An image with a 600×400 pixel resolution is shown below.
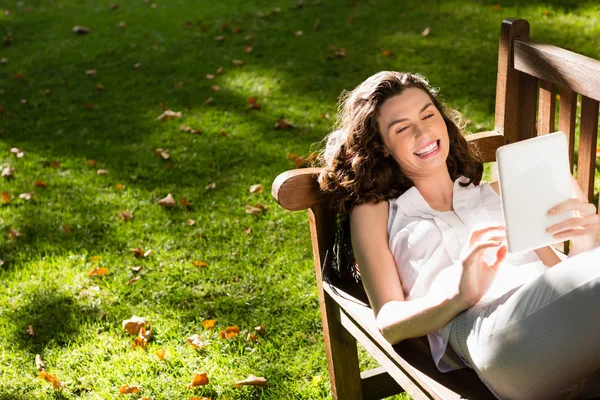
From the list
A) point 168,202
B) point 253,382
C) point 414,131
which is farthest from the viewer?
point 168,202

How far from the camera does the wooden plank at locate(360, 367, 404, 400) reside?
2.71 meters

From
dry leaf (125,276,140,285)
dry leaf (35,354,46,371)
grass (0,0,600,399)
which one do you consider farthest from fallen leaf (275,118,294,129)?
dry leaf (35,354,46,371)

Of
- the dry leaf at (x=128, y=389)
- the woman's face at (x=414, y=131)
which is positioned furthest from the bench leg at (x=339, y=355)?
the dry leaf at (x=128, y=389)

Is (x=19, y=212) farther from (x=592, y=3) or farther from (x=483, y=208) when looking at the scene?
(x=592, y=3)

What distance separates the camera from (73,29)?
26.7 ft

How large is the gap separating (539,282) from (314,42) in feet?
17.4

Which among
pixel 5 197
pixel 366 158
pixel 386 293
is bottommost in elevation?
pixel 5 197

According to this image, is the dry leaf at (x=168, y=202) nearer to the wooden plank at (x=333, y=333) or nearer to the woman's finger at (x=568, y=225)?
the wooden plank at (x=333, y=333)

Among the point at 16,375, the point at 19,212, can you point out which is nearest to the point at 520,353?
A: the point at 16,375

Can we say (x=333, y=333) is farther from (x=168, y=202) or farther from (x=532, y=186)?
(x=168, y=202)

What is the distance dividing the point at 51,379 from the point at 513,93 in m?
2.09

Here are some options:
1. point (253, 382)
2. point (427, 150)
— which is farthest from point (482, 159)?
point (253, 382)

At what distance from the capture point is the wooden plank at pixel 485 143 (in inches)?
105

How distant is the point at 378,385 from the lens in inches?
107
